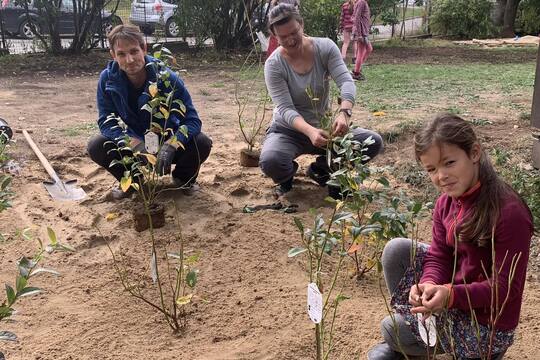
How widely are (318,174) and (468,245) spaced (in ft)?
6.91

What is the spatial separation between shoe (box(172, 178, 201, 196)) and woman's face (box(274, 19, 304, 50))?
106 centimetres

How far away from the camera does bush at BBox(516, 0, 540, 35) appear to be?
641 inches

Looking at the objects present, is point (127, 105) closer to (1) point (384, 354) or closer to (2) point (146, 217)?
(2) point (146, 217)

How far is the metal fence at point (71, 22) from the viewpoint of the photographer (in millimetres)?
10008

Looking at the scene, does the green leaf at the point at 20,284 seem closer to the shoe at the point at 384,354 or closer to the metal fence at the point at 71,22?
the shoe at the point at 384,354

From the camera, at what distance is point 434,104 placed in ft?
20.2

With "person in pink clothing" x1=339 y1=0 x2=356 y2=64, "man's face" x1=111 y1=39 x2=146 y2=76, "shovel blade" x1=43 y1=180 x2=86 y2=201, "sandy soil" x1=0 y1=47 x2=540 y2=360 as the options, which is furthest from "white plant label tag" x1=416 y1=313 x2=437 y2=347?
"person in pink clothing" x1=339 y1=0 x2=356 y2=64

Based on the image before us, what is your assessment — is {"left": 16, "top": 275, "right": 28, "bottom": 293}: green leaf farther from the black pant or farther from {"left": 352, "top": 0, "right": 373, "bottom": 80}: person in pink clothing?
{"left": 352, "top": 0, "right": 373, "bottom": 80}: person in pink clothing

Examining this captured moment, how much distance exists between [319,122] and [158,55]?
134 cm

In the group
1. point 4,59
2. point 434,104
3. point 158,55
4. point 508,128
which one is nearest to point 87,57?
point 4,59

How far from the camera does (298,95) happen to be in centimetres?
367

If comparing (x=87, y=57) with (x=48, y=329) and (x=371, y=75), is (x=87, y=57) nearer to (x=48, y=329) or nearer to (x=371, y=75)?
(x=371, y=75)

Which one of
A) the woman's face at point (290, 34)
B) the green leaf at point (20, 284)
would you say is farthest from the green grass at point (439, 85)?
the green leaf at point (20, 284)

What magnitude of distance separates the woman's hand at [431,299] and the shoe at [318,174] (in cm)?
215
